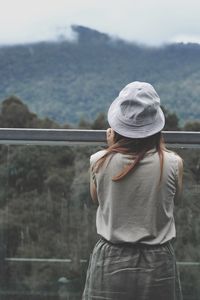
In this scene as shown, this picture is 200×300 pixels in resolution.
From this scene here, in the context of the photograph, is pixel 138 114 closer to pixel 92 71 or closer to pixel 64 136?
pixel 64 136

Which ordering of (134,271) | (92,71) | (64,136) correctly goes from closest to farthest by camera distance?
(134,271) → (64,136) → (92,71)

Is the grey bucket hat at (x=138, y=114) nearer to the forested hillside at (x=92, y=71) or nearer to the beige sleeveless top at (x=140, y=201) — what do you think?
the beige sleeveless top at (x=140, y=201)

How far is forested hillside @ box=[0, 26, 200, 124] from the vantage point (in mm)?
18000

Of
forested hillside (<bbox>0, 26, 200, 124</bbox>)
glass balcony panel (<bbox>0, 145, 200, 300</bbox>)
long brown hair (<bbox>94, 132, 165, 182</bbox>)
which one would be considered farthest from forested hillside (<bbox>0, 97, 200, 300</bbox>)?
forested hillside (<bbox>0, 26, 200, 124</bbox>)

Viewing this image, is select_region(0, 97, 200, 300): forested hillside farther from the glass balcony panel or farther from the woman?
the woman

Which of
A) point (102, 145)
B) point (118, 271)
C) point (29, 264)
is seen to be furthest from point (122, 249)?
point (29, 264)

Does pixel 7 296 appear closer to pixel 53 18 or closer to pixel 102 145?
pixel 102 145

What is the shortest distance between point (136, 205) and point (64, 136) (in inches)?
58.7

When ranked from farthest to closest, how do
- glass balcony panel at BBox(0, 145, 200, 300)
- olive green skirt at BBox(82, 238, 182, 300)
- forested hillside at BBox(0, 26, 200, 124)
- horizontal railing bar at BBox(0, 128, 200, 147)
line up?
1. forested hillside at BBox(0, 26, 200, 124)
2. glass balcony panel at BBox(0, 145, 200, 300)
3. horizontal railing bar at BBox(0, 128, 200, 147)
4. olive green skirt at BBox(82, 238, 182, 300)

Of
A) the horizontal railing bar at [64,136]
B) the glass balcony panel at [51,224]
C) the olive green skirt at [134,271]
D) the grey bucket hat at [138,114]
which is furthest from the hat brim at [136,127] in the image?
the glass balcony panel at [51,224]

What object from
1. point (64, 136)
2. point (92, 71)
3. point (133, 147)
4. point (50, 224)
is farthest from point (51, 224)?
point (92, 71)

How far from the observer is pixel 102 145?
14.2ft

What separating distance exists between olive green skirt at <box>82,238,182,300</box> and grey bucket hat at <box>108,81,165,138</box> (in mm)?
457

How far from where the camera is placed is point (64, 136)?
436cm
